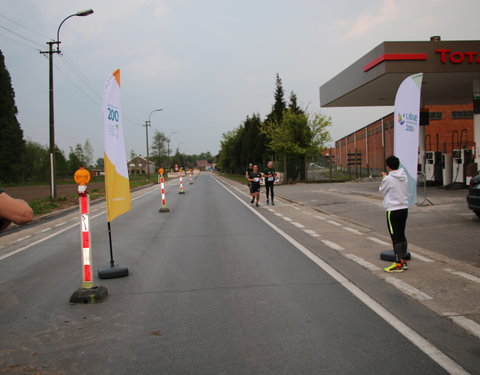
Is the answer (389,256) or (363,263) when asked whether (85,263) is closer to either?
(363,263)

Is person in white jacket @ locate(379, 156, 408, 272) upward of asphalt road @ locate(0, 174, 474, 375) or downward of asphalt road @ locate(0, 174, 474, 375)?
upward

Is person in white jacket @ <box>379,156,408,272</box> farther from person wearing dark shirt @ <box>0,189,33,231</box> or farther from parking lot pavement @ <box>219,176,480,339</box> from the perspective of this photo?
person wearing dark shirt @ <box>0,189,33,231</box>

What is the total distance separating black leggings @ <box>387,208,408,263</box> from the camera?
258 inches

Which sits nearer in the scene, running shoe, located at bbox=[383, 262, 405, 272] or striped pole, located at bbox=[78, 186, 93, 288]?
striped pole, located at bbox=[78, 186, 93, 288]

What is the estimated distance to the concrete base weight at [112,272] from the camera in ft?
21.2

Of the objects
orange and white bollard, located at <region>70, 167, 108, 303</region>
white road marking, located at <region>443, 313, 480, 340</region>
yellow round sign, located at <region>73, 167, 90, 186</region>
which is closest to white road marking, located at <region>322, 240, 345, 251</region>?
white road marking, located at <region>443, 313, 480, 340</region>

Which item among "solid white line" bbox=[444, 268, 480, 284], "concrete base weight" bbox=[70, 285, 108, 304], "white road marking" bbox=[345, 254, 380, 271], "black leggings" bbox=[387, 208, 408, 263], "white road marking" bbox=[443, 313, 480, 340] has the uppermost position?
"black leggings" bbox=[387, 208, 408, 263]

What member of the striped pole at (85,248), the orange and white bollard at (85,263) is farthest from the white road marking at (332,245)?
the striped pole at (85,248)

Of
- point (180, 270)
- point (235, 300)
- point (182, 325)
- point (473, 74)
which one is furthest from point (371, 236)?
point (473, 74)

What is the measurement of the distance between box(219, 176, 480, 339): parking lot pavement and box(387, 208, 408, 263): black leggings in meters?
0.29

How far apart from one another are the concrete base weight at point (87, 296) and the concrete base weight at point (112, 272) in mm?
1085

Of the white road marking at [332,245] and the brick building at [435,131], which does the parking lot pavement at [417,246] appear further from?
the brick building at [435,131]

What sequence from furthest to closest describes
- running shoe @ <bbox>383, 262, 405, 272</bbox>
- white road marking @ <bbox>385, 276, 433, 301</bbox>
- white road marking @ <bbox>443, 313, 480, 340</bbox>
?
running shoe @ <bbox>383, 262, 405, 272</bbox>
white road marking @ <bbox>385, 276, 433, 301</bbox>
white road marking @ <bbox>443, 313, 480, 340</bbox>

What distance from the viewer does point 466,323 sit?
429 centimetres
